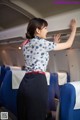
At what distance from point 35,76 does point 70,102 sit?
0.44m

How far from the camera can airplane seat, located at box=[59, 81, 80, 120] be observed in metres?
1.92

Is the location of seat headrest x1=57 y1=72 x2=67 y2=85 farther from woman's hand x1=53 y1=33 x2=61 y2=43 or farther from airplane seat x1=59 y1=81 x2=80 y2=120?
airplane seat x1=59 y1=81 x2=80 y2=120

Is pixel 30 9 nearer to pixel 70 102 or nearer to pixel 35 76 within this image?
pixel 35 76

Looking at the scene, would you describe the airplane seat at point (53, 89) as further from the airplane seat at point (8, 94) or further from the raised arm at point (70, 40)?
the raised arm at point (70, 40)

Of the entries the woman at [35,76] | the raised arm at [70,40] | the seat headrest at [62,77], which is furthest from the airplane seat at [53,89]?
the raised arm at [70,40]

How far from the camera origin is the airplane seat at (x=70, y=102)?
1.92m

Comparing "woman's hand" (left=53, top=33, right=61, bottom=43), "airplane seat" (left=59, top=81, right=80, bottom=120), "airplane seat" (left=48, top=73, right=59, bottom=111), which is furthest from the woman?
"airplane seat" (left=48, top=73, right=59, bottom=111)

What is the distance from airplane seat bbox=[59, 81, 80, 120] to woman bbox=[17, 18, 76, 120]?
23cm

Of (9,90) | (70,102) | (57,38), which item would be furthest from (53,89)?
(70,102)

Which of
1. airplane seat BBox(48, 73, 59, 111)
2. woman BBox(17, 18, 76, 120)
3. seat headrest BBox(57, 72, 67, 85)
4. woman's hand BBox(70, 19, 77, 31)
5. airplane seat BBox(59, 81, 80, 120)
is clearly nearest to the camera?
airplane seat BBox(59, 81, 80, 120)

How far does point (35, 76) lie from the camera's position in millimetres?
2074

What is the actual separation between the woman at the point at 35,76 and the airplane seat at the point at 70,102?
0.23 m

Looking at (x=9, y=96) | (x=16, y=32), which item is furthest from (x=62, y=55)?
(x=9, y=96)

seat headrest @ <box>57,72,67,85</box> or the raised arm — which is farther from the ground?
the raised arm
